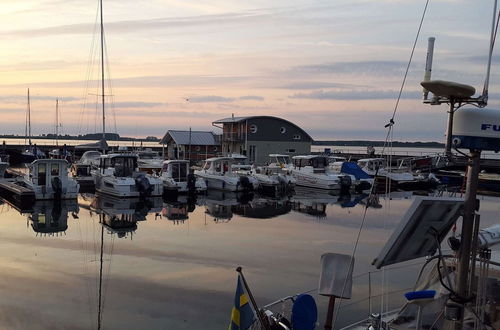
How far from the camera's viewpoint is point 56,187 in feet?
93.2

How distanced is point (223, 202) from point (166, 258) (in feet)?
48.0

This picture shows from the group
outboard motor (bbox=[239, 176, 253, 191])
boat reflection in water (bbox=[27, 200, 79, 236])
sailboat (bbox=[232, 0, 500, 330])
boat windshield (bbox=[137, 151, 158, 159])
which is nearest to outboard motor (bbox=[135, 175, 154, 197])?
boat reflection in water (bbox=[27, 200, 79, 236])

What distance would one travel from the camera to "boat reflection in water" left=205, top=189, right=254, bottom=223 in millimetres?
25312

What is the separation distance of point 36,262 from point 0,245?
10.7 feet

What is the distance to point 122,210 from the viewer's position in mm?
26531

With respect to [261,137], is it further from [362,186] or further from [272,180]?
[272,180]

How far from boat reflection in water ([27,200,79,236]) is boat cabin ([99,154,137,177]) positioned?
14.7 feet

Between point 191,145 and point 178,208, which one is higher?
point 191,145

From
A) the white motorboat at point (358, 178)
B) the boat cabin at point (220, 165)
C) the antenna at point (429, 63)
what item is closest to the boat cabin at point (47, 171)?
the boat cabin at point (220, 165)

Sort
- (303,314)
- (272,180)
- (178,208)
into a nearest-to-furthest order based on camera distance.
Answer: (303,314) → (178,208) → (272,180)

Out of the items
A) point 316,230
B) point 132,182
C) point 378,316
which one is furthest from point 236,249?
point 132,182

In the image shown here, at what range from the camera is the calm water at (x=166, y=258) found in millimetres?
10930

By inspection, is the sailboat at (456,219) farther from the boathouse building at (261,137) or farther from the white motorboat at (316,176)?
the boathouse building at (261,137)

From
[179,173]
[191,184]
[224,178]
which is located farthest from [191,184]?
[224,178]
